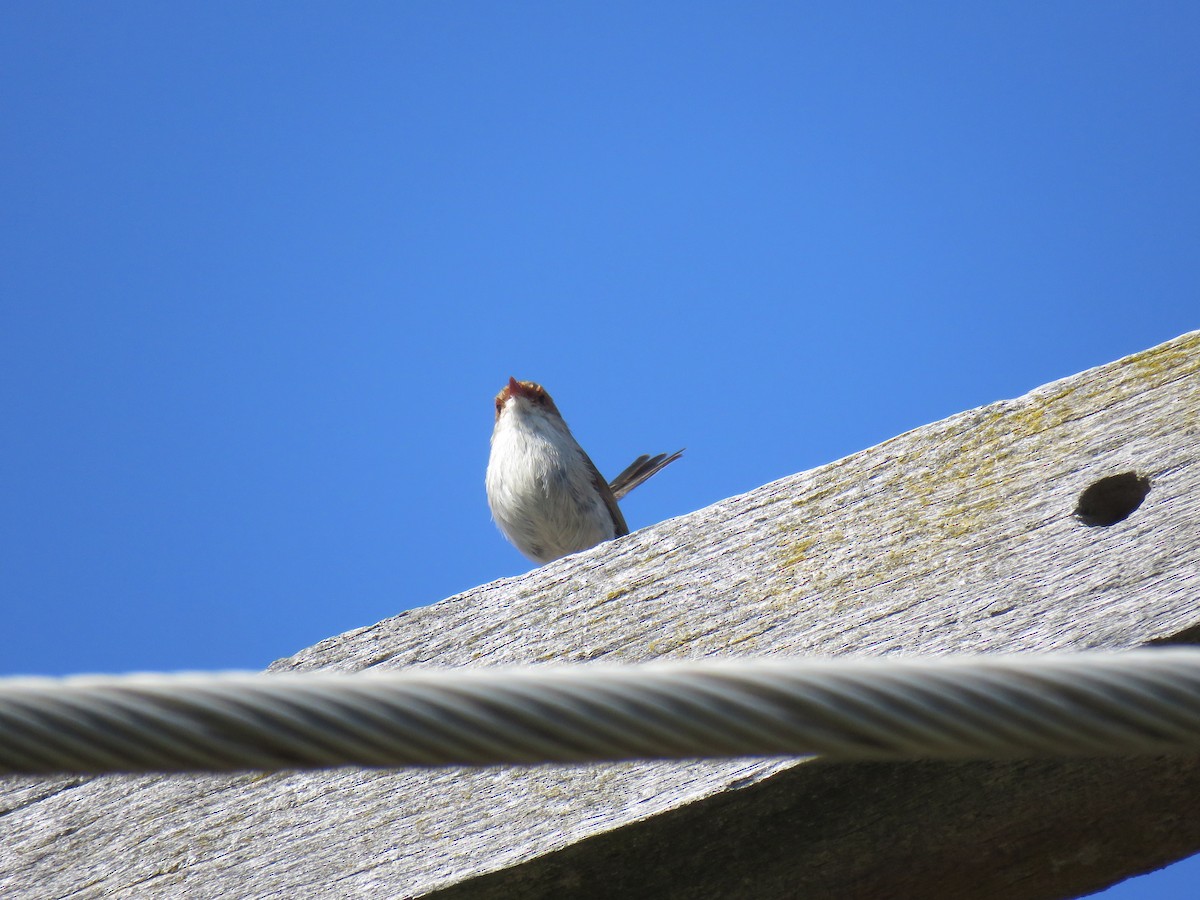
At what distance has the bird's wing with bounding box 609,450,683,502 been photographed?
8930mm

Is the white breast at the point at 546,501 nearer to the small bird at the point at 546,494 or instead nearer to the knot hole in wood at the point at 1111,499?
the small bird at the point at 546,494

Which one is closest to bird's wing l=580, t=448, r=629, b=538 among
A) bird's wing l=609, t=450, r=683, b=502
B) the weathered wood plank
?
bird's wing l=609, t=450, r=683, b=502

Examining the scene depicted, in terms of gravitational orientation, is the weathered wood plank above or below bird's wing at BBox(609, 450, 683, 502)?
below

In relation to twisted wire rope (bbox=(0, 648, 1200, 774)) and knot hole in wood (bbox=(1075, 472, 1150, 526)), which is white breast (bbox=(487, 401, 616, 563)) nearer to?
knot hole in wood (bbox=(1075, 472, 1150, 526))

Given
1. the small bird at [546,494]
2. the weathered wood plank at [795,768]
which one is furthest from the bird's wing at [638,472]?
the weathered wood plank at [795,768]

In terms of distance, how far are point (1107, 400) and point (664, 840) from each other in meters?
0.98

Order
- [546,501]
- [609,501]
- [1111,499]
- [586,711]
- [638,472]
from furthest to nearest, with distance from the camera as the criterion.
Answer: [638,472] → [609,501] → [546,501] → [1111,499] → [586,711]

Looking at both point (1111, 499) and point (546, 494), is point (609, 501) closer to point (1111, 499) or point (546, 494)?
point (546, 494)

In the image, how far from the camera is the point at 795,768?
5.51ft

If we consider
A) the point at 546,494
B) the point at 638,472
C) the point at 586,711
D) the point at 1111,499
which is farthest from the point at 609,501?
the point at 586,711

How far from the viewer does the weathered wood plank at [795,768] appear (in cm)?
172

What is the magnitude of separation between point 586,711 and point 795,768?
0.79 m

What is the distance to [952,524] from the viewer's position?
191 cm

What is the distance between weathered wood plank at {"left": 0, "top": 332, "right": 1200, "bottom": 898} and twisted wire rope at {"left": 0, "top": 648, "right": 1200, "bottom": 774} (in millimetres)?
705
